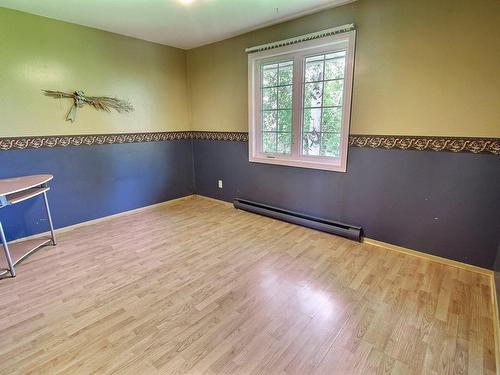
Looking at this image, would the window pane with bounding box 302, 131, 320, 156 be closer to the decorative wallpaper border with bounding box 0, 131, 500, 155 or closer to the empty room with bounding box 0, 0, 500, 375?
the empty room with bounding box 0, 0, 500, 375

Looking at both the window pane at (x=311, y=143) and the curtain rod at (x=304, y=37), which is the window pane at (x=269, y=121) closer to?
the window pane at (x=311, y=143)

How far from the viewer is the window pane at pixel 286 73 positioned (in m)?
3.14

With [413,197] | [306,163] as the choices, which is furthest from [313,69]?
[413,197]

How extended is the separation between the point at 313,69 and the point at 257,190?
169cm

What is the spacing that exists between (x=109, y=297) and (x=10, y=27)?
280 centimetres

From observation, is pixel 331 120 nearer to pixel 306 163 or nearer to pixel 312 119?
pixel 312 119

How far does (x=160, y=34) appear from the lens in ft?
11.1

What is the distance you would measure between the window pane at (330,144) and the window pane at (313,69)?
0.64 m

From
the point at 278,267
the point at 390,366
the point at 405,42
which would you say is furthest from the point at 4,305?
the point at 405,42

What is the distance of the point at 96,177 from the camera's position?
133 inches

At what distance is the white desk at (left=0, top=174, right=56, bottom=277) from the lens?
214cm

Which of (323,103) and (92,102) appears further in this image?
(92,102)

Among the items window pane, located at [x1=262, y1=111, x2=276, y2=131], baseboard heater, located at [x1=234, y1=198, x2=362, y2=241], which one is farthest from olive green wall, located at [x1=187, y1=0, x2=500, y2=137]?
baseboard heater, located at [x1=234, y1=198, x2=362, y2=241]

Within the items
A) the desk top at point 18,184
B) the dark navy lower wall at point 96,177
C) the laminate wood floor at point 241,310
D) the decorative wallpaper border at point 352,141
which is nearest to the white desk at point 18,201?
the desk top at point 18,184
